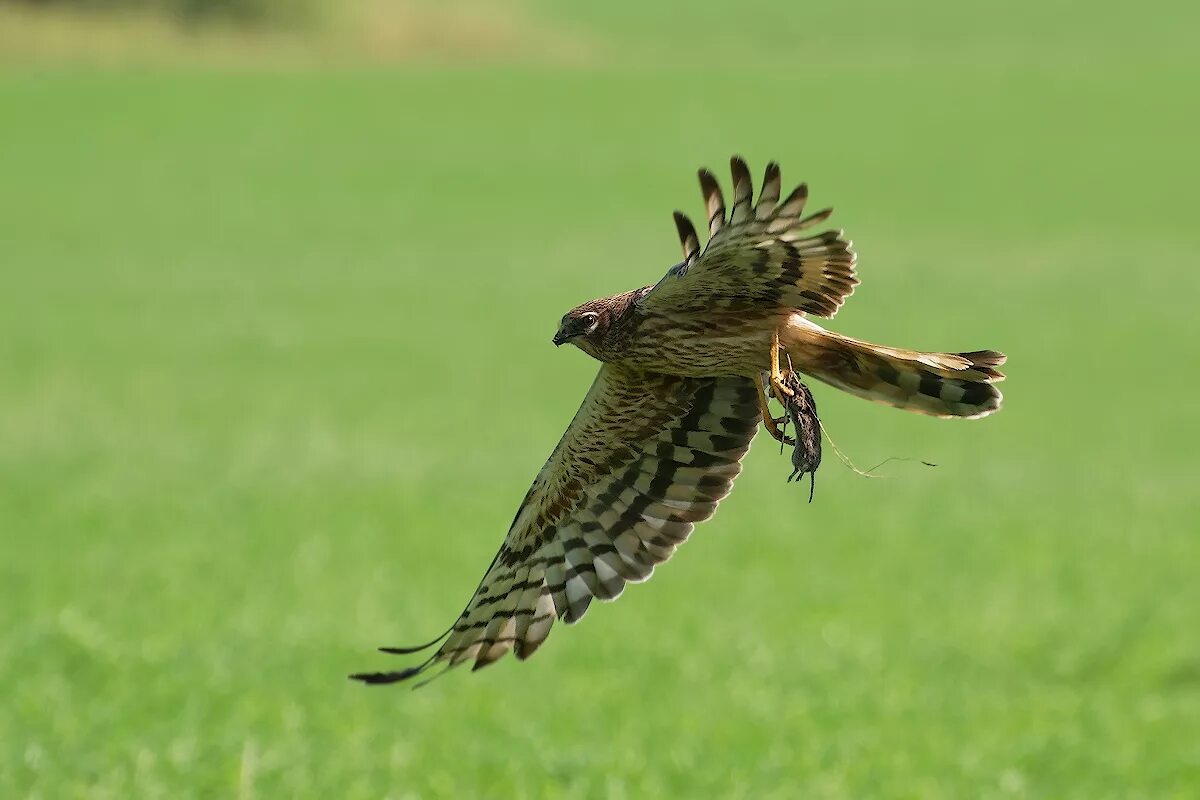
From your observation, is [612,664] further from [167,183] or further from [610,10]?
[610,10]

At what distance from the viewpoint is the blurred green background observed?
9.98m

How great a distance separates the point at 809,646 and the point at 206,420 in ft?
39.0

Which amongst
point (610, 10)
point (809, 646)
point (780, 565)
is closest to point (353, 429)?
point (780, 565)

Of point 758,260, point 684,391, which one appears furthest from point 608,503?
point 758,260

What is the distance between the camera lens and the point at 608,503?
616cm

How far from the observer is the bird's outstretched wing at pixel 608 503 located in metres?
6.00

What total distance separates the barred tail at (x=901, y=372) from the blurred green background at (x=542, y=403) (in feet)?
→ 10.9

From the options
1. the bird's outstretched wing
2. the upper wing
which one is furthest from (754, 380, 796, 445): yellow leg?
the bird's outstretched wing

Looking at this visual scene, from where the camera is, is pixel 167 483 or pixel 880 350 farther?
pixel 167 483

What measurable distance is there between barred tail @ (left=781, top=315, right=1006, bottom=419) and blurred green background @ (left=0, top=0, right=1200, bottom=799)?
3.32 m

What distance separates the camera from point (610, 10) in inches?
2419

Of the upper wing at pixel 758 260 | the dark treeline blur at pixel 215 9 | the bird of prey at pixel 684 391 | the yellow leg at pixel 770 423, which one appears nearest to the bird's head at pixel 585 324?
the bird of prey at pixel 684 391

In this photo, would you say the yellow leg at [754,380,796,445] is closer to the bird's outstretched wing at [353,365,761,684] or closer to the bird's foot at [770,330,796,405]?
the bird's foot at [770,330,796,405]

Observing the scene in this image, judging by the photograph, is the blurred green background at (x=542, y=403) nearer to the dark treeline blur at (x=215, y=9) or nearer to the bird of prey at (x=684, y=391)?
the dark treeline blur at (x=215, y=9)
